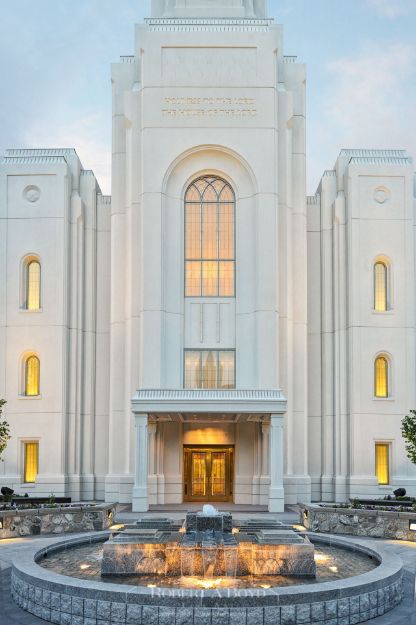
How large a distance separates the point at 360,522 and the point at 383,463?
1080 centimetres

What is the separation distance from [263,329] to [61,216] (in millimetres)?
10116

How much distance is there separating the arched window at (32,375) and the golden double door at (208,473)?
7.01 metres

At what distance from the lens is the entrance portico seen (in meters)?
29.0

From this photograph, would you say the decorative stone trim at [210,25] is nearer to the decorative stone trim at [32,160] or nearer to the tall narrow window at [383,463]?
the decorative stone trim at [32,160]

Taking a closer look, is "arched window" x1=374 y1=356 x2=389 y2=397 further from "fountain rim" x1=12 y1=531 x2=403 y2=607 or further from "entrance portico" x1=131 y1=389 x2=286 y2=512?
"fountain rim" x1=12 y1=531 x2=403 y2=607

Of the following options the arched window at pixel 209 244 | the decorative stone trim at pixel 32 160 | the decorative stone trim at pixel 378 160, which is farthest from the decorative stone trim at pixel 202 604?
the decorative stone trim at pixel 32 160

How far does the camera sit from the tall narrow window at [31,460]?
32.9 metres

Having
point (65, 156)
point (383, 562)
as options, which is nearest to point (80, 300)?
point (65, 156)

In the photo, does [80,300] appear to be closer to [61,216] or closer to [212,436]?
[61,216]

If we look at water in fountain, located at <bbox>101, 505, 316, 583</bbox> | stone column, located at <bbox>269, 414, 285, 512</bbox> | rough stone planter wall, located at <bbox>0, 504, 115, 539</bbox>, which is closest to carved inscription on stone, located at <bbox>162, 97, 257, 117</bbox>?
stone column, located at <bbox>269, 414, 285, 512</bbox>

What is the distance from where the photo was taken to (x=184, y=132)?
33125 mm

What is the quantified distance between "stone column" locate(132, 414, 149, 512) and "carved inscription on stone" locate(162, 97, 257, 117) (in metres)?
13.2

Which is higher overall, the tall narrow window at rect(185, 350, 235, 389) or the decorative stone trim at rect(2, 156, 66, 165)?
the decorative stone trim at rect(2, 156, 66, 165)

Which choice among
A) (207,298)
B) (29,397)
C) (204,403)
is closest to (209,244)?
(207,298)
